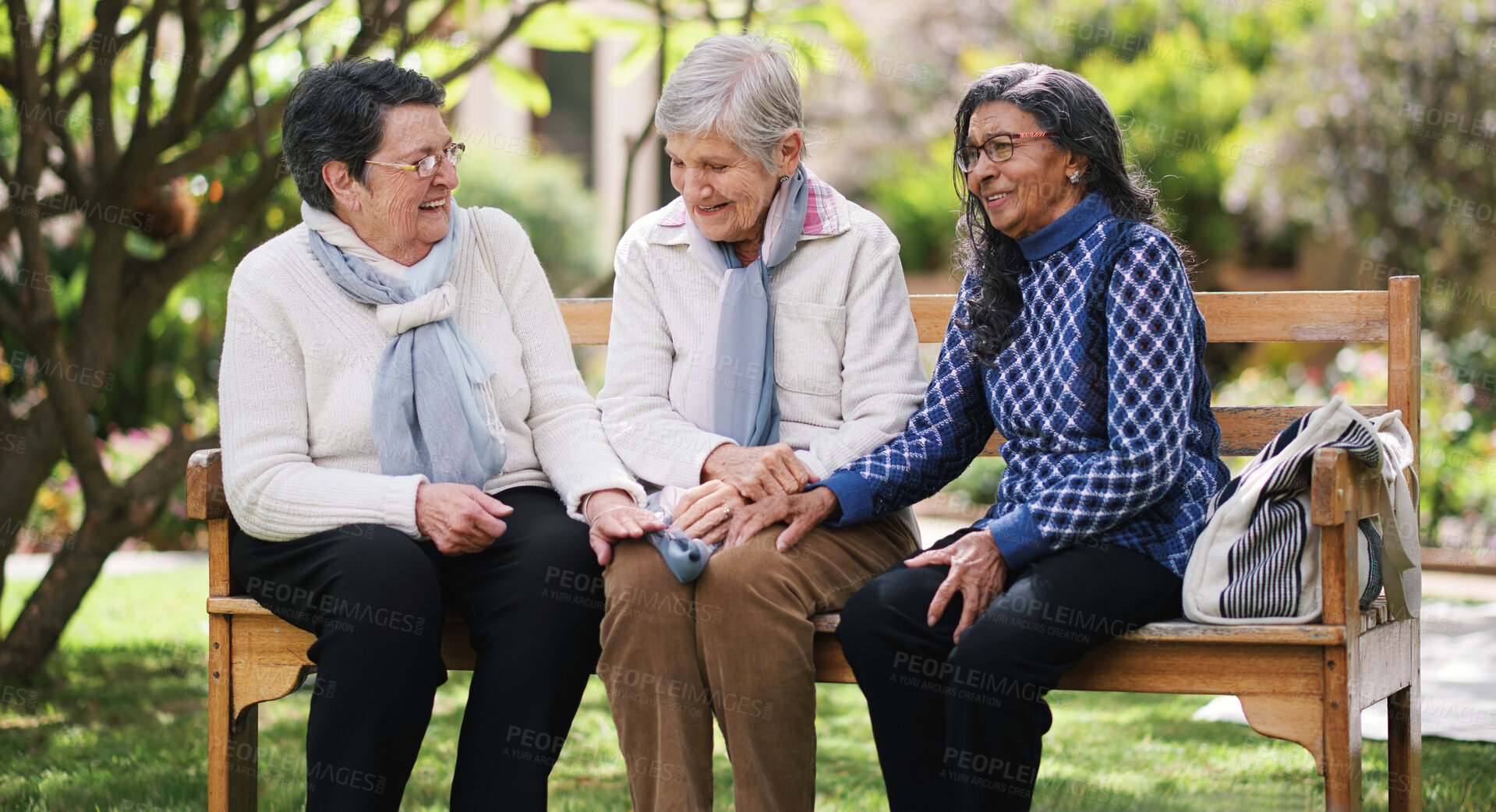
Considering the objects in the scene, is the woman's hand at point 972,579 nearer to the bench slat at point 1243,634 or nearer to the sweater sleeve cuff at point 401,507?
the bench slat at point 1243,634

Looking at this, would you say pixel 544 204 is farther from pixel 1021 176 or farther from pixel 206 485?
pixel 1021 176

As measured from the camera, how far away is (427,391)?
2775 millimetres

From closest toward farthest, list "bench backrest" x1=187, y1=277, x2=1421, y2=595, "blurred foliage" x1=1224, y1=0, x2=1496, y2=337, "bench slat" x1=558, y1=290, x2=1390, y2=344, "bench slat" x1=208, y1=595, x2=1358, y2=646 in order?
"bench slat" x1=208, y1=595, x2=1358, y2=646, "bench backrest" x1=187, y1=277, x2=1421, y2=595, "bench slat" x1=558, y1=290, x2=1390, y2=344, "blurred foliage" x1=1224, y1=0, x2=1496, y2=337

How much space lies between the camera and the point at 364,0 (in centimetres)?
433

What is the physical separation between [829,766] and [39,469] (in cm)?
263

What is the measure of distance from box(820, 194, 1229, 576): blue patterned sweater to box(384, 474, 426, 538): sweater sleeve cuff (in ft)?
2.68

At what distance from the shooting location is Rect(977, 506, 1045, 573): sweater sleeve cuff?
8.45 ft

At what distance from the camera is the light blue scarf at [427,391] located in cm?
278

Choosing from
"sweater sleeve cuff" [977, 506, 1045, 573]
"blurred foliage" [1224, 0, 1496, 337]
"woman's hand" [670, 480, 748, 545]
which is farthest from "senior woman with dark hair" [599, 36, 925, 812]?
"blurred foliage" [1224, 0, 1496, 337]

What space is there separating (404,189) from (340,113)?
0.20 metres

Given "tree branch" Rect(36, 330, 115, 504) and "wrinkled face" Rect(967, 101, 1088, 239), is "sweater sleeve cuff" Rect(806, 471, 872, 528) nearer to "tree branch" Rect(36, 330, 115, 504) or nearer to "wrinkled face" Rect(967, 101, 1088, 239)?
"wrinkled face" Rect(967, 101, 1088, 239)

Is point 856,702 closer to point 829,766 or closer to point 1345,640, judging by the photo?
point 829,766

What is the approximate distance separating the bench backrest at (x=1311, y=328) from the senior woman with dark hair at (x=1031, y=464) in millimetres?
378

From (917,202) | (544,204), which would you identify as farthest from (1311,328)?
(917,202)
